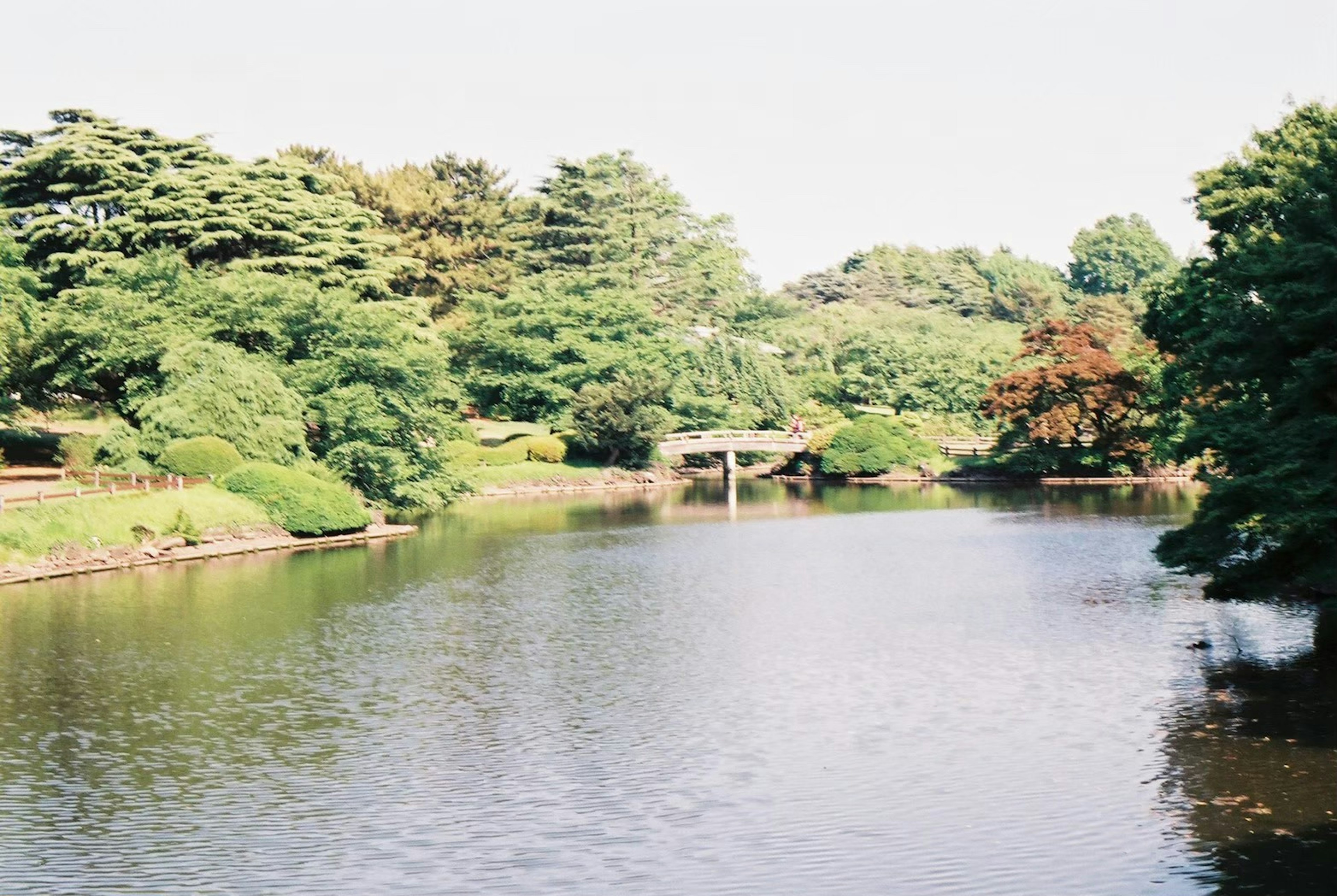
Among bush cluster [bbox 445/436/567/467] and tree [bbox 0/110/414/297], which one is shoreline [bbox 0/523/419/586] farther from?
bush cluster [bbox 445/436/567/467]

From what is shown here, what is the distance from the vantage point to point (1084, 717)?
2259cm

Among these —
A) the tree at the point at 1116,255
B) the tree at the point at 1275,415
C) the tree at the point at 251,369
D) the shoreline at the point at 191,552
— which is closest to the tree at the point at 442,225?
the tree at the point at 251,369

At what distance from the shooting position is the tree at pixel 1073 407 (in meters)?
74.9

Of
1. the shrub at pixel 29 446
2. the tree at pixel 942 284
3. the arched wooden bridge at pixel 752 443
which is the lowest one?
the shrub at pixel 29 446

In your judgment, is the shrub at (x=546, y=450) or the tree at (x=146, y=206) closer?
the tree at (x=146, y=206)

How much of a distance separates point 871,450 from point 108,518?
51295mm

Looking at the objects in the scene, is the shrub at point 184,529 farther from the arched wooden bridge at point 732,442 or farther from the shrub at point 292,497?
the arched wooden bridge at point 732,442

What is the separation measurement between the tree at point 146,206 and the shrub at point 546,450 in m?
13.5

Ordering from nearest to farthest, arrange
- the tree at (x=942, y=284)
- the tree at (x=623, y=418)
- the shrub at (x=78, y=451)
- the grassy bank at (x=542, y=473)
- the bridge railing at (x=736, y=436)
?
the shrub at (x=78, y=451), the grassy bank at (x=542, y=473), the tree at (x=623, y=418), the bridge railing at (x=736, y=436), the tree at (x=942, y=284)

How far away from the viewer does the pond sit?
16.2 metres

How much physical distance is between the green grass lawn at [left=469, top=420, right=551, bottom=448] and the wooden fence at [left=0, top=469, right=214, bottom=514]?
33.7 m

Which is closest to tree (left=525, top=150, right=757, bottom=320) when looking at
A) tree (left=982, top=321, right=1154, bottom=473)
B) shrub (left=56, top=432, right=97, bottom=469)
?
tree (left=982, top=321, right=1154, bottom=473)

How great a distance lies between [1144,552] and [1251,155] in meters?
11.9

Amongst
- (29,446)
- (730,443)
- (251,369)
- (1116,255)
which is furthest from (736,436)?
(1116,255)
